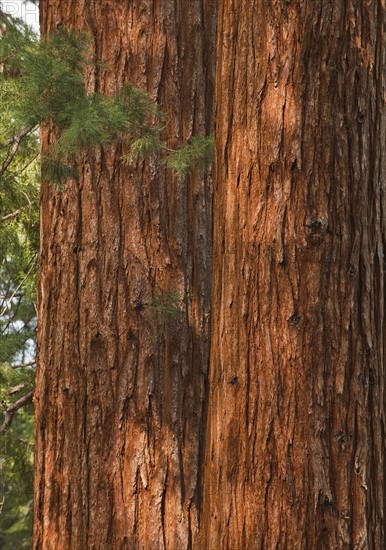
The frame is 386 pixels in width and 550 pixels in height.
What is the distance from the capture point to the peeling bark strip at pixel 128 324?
3.93m

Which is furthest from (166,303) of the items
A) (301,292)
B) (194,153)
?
(301,292)

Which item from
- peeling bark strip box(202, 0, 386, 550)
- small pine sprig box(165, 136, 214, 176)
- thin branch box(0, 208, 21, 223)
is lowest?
peeling bark strip box(202, 0, 386, 550)

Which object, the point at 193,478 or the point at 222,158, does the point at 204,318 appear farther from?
the point at 222,158

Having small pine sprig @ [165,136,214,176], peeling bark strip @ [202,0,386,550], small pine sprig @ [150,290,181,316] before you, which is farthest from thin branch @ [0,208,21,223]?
peeling bark strip @ [202,0,386,550]

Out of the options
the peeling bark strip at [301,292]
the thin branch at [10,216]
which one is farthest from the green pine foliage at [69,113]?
the peeling bark strip at [301,292]

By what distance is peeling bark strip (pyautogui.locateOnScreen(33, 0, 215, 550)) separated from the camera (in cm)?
393

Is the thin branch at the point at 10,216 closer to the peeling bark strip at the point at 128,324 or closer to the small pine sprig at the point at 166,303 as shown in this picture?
the peeling bark strip at the point at 128,324

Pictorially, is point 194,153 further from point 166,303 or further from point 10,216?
point 10,216

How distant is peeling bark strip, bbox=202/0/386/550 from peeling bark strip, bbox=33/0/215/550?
120cm

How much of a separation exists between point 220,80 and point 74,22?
169 centimetres

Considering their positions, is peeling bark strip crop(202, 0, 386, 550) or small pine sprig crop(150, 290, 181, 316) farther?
→ small pine sprig crop(150, 290, 181, 316)

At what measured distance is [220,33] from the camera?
2.95m

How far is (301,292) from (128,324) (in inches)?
60.3

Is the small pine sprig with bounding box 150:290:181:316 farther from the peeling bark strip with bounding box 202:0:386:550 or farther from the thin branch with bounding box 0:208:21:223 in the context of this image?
the thin branch with bounding box 0:208:21:223
